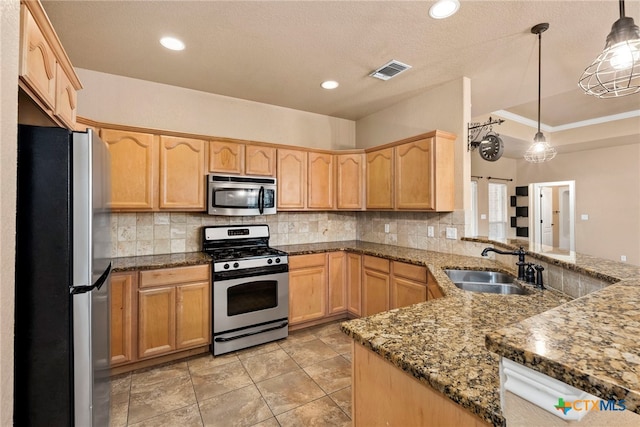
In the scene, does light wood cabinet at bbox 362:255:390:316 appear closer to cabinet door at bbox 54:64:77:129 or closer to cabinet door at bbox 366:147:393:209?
cabinet door at bbox 366:147:393:209

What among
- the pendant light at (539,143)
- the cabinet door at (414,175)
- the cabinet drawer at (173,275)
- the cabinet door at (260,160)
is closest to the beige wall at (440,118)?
the cabinet door at (414,175)

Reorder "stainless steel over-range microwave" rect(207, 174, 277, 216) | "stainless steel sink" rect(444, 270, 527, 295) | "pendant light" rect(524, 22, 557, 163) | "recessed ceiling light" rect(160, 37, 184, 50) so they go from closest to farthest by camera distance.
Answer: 1. "stainless steel sink" rect(444, 270, 527, 295)
2. "pendant light" rect(524, 22, 557, 163)
3. "recessed ceiling light" rect(160, 37, 184, 50)
4. "stainless steel over-range microwave" rect(207, 174, 277, 216)

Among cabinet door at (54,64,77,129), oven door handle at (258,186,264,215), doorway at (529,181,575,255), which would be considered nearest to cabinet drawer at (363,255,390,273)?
oven door handle at (258,186,264,215)

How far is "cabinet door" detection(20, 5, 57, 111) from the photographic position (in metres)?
1.13

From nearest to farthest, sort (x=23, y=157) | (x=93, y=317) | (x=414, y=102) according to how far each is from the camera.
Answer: (x=23, y=157)
(x=93, y=317)
(x=414, y=102)

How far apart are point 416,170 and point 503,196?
209 inches

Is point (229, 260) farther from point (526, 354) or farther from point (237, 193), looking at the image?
point (526, 354)

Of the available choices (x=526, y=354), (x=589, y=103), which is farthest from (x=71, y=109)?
(x=589, y=103)

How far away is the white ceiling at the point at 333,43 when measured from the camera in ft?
6.35

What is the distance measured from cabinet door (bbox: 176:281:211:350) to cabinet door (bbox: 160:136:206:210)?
81 cm

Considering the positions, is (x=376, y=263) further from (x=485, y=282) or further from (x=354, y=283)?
(x=485, y=282)

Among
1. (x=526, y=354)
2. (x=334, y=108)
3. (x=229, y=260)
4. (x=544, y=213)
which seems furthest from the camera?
(x=544, y=213)

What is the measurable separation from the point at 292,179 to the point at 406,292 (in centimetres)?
180

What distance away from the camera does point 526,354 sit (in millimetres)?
521
